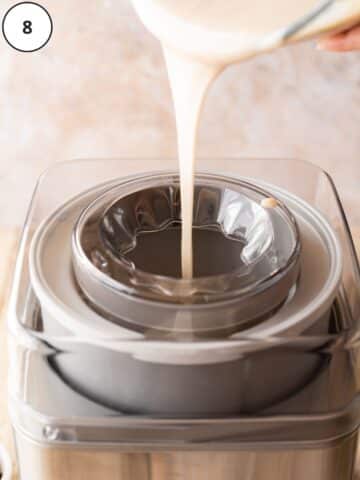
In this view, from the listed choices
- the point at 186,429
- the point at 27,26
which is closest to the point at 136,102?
the point at 27,26

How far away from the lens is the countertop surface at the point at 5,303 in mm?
831

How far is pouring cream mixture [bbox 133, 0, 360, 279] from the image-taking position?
1.92ft

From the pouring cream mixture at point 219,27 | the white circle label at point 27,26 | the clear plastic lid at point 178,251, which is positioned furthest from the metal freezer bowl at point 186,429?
the white circle label at point 27,26

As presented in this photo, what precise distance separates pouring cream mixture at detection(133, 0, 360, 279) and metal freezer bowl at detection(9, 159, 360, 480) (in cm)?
16

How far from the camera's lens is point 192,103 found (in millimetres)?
691

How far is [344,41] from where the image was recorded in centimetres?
71

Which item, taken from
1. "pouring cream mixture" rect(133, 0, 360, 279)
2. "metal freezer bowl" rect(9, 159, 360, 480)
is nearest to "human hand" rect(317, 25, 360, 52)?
"pouring cream mixture" rect(133, 0, 360, 279)

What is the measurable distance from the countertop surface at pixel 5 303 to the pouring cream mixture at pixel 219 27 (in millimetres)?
313

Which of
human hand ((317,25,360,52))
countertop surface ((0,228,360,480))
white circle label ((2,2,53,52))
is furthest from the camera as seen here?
white circle label ((2,2,53,52))

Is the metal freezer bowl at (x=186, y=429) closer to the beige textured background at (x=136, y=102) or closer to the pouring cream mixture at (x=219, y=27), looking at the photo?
the pouring cream mixture at (x=219, y=27)

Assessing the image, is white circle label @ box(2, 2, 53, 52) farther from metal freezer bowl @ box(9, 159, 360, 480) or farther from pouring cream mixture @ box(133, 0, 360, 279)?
metal freezer bowl @ box(9, 159, 360, 480)

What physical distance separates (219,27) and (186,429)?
302 millimetres

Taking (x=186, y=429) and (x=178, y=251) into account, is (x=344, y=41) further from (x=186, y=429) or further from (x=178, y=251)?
(x=186, y=429)

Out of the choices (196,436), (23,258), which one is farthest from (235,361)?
(23,258)
